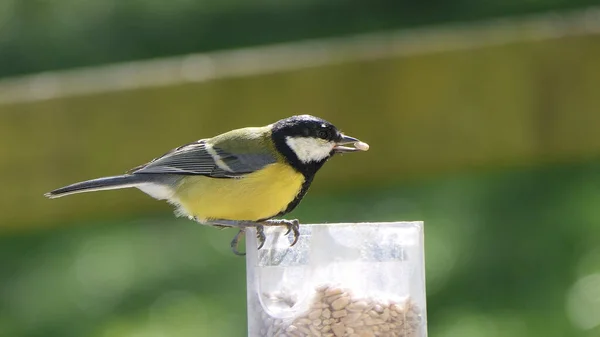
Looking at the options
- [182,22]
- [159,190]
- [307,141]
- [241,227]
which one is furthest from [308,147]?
[182,22]

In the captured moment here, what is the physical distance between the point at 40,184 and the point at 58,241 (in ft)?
2.05

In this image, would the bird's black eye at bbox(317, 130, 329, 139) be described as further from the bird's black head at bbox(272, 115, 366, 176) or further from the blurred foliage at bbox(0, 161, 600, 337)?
the blurred foliage at bbox(0, 161, 600, 337)

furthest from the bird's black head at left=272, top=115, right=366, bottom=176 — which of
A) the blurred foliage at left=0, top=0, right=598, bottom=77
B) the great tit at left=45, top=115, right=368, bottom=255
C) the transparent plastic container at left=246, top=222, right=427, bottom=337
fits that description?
the blurred foliage at left=0, top=0, right=598, bottom=77

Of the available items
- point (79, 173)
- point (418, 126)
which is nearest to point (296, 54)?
point (418, 126)

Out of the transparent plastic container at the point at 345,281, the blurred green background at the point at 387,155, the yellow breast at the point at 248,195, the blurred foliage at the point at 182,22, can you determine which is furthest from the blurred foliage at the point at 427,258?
the transparent plastic container at the point at 345,281

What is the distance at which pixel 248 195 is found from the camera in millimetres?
2328

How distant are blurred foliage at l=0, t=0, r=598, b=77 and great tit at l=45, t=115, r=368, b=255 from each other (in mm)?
1350

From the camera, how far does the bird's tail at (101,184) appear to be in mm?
2404

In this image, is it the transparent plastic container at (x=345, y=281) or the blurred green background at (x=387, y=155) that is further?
the blurred green background at (x=387, y=155)

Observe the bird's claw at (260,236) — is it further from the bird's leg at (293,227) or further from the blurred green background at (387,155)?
the blurred green background at (387,155)

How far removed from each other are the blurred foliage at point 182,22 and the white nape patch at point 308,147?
1460 millimetres

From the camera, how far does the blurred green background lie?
129 inches

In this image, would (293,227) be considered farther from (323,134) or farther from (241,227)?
(323,134)

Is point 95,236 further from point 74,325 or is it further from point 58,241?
point 74,325
